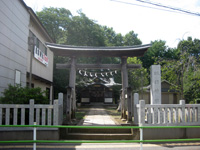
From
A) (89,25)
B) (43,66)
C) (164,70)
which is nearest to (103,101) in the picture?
(89,25)

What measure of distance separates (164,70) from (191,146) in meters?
8.45

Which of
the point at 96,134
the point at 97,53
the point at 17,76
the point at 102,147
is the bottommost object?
the point at 102,147

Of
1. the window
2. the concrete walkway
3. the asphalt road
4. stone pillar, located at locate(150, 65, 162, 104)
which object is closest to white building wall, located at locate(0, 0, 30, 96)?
the window

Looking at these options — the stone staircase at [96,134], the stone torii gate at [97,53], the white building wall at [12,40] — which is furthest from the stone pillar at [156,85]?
the white building wall at [12,40]

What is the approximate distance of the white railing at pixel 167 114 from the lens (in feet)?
29.2

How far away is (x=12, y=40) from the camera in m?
12.5

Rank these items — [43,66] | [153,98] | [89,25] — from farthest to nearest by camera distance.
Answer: [89,25] < [43,66] < [153,98]

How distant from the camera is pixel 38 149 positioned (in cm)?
744

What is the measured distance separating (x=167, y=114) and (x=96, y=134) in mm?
3289

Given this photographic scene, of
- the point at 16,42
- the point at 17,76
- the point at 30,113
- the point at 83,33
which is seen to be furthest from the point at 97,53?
the point at 83,33

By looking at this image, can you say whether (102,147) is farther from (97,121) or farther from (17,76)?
(17,76)

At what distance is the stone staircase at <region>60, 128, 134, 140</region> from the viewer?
30.5ft

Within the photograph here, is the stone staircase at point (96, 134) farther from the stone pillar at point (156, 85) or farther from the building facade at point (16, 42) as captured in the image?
the building facade at point (16, 42)

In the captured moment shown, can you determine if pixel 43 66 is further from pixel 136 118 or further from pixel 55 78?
pixel 136 118
